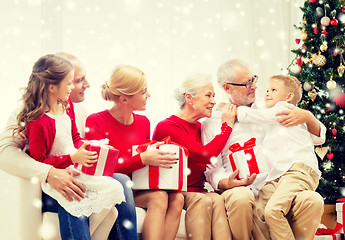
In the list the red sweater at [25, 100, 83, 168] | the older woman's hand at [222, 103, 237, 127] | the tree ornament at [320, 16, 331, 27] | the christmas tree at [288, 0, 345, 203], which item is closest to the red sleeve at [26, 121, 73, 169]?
the red sweater at [25, 100, 83, 168]

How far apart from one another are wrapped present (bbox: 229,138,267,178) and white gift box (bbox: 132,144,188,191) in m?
0.30

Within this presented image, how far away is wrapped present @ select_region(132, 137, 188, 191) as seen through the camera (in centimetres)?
243

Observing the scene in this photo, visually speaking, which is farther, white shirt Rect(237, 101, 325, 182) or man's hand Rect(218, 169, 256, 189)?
Result: white shirt Rect(237, 101, 325, 182)

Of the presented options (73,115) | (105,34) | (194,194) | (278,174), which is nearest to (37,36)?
(105,34)

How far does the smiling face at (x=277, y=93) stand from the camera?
2828 mm

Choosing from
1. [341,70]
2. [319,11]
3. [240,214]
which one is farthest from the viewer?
[319,11]

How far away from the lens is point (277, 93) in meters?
2.83

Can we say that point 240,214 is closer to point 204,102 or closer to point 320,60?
point 204,102

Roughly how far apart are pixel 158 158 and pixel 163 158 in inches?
1.1

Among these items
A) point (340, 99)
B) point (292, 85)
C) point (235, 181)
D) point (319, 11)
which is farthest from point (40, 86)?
point (319, 11)

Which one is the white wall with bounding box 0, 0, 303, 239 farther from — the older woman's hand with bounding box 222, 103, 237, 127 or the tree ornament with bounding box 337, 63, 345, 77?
the older woman's hand with bounding box 222, 103, 237, 127

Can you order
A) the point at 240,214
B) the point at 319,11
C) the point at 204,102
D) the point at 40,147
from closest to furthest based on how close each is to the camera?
the point at 40,147, the point at 240,214, the point at 204,102, the point at 319,11

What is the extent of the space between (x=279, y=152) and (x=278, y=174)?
13 cm

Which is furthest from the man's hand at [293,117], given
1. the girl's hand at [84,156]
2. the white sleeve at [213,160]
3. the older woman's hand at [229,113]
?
the girl's hand at [84,156]
